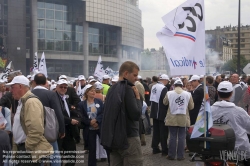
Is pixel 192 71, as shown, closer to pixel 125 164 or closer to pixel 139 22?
pixel 125 164

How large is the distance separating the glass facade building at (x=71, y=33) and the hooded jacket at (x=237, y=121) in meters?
39.7

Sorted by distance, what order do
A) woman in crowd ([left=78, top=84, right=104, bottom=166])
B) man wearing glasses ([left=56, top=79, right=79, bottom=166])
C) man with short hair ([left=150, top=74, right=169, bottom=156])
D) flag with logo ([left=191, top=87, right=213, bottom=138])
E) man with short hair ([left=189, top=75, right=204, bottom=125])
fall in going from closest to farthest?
flag with logo ([left=191, top=87, right=213, bottom=138])
man wearing glasses ([left=56, top=79, right=79, bottom=166])
woman in crowd ([left=78, top=84, right=104, bottom=166])
man with short hair ([left=150, top=74, right=169, bottom=156])
man with short hair ([left=189, top=75, right=204, bottom=125])

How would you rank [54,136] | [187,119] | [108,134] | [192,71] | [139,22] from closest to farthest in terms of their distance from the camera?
[108,134] → [192,71] → [54,136] → [187,119] → [139,22]

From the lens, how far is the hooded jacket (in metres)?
4.46

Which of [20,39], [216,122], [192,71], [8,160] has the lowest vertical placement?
[8,160]

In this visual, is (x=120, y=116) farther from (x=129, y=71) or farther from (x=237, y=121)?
(x=237, y=121)

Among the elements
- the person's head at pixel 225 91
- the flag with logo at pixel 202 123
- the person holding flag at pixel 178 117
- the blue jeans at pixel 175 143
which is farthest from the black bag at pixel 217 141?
the blue jeans at pixel 175 143

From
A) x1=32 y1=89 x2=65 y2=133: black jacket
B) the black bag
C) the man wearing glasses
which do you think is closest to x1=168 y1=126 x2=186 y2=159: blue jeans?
the man wearing glasses

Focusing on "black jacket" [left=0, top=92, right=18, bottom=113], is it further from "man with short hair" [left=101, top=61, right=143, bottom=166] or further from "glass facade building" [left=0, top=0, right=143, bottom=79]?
"glass facade building" [left=0, top=0, right=143, bottom=79]

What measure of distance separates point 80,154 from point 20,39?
3904cm

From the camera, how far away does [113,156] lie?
4.68 metres

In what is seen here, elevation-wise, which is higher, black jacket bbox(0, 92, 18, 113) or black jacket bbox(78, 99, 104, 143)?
black jacket bbox(0, 92, 18, 113)

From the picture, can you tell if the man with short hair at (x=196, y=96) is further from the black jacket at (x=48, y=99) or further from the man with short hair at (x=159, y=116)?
the black jacket at (x=48, y=99)

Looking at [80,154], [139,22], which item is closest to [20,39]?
[139,22]
